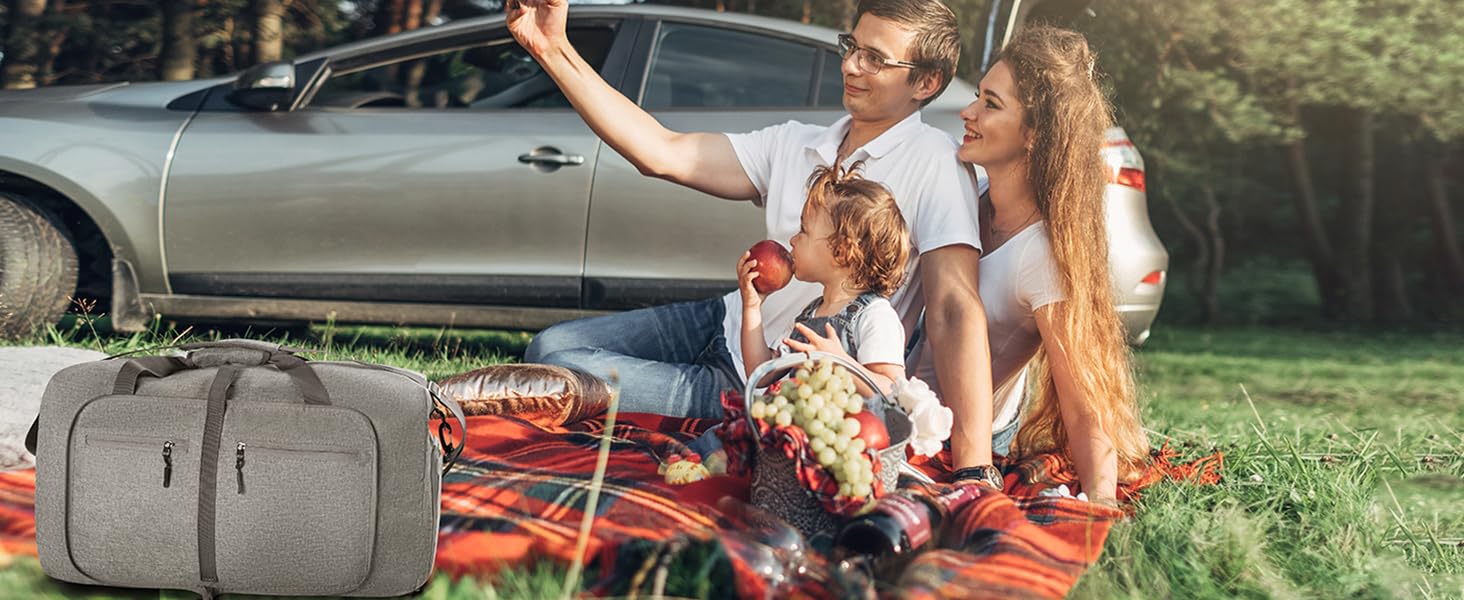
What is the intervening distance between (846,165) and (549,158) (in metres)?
1.50

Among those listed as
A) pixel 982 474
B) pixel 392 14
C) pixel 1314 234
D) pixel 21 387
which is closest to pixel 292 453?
pixel 21 387

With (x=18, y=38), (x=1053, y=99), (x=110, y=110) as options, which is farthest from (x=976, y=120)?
(x=18, y=38)

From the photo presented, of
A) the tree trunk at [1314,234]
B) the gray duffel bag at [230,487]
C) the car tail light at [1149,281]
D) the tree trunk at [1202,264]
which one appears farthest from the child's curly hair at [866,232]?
the tree trunk at [1314,234]

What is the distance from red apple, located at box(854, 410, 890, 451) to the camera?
2.12 m

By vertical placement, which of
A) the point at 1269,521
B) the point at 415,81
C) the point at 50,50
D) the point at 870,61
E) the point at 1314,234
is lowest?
the point at 1314,234

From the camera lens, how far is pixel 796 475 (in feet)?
7.03

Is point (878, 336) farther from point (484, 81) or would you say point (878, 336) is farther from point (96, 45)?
point (96, 45)

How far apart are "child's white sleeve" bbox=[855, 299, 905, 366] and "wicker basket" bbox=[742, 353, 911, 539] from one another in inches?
8.0

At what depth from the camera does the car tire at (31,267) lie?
3.85 meters

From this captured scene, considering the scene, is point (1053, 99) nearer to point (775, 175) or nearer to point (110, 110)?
point (775, 175)

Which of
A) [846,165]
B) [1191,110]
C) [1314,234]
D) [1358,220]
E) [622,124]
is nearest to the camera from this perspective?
[846,165]

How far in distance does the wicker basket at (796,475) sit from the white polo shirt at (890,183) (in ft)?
1.69

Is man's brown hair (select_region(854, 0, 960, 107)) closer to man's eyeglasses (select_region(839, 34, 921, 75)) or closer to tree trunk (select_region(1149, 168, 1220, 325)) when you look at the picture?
man's eyeglasses (select_region(839, 34, 921, 75))

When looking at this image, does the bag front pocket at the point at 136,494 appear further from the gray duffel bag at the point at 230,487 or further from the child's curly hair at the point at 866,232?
the child's curly hair at the point at 866,232
